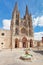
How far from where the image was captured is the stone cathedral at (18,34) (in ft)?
164

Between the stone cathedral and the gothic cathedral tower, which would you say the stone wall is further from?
the gothic cathedral tower

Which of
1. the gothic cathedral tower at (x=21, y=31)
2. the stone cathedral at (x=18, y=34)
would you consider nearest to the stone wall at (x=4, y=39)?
the stone cathedral at (x=18, y=34)

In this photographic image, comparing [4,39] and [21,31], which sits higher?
[21,31]

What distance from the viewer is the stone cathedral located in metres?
49.9

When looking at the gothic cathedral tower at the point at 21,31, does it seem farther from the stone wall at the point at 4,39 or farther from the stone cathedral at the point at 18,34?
the stone wall at the point at 4,39

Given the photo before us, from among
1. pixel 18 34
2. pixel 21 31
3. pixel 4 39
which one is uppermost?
pixel 21 31

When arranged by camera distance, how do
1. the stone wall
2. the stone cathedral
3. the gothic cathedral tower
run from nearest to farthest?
1. the stone wall
2. the stone cathedral
3. the gothic cathedral tower

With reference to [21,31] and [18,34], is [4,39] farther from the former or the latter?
[21,31]

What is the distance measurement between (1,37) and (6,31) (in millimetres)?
3343

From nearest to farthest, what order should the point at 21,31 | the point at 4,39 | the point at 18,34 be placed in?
the point at 4,39
the point at 18,34
the point at 21,31

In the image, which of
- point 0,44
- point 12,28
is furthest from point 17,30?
point 0,44

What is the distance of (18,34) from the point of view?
54.0m

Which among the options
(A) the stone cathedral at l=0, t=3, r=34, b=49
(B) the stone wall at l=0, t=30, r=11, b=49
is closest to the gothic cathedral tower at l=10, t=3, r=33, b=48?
(A) the stone cathedral at l=0, t=3, r=34, b=49

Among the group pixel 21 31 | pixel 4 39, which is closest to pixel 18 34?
pixel 21 31
